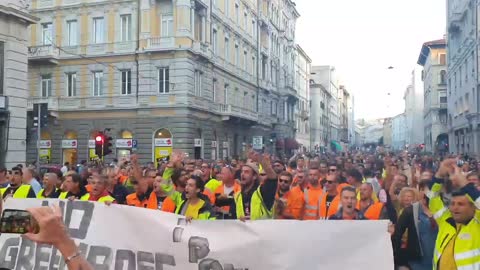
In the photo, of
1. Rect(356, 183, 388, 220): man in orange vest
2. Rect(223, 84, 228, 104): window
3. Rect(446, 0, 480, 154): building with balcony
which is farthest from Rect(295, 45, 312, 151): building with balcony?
Rect(356, 183, 388, 220): man in orange vest

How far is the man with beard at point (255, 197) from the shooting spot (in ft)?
22.6

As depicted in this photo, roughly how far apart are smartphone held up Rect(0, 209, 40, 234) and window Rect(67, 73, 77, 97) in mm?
35067

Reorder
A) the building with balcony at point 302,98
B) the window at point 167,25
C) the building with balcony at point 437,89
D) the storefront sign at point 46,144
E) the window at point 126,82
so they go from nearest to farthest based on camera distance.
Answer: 1. the window at point 167,25
2. the window at point 126,82
3. the storefront sign at point 46,144
4. the building with balcony at point 437,89
5. the building with balcony at point 302,98

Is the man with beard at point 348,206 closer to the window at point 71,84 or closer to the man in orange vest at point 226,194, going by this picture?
the man in orange vest at point 226,194

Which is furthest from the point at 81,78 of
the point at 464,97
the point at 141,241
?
the point at 141,241

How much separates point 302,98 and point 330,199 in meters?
67.7

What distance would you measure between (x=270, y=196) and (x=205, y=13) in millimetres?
30661

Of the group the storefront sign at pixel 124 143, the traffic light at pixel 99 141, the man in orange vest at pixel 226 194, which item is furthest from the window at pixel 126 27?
the man in orange vest at pixel 226 194

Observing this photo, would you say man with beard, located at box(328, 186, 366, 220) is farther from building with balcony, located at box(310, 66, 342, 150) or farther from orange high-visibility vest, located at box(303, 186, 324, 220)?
building with balcony, located at box(310, 66, 342, 150)

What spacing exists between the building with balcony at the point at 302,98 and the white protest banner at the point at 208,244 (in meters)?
62.4

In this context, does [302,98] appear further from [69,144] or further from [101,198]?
[101,198]

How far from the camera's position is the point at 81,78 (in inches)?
1407

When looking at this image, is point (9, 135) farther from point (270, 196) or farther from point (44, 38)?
point (44, 38)

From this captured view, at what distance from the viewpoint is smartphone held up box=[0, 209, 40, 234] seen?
224 cm
